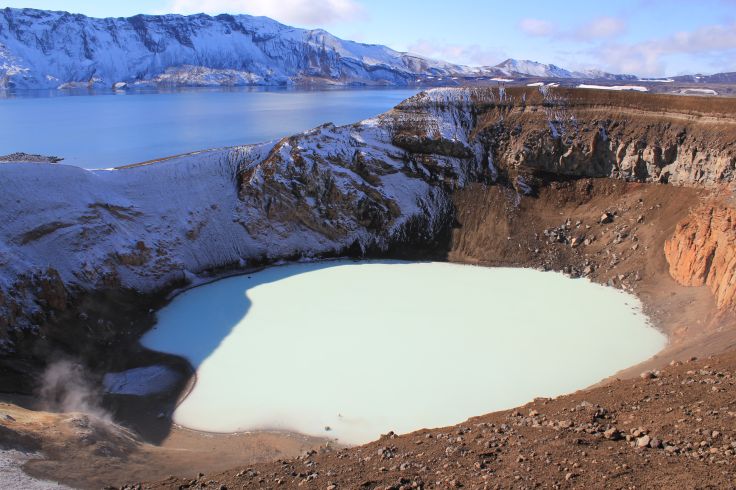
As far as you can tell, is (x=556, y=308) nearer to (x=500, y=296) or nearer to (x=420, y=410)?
(x=500, y=296)

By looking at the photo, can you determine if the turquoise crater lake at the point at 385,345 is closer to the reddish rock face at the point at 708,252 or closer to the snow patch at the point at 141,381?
the snow patch at the point at 141,381

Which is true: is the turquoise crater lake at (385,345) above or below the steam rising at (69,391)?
above

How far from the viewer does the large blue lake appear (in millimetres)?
63094

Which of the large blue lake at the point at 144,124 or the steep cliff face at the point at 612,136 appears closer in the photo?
the steep cliff face at the point at 612,136

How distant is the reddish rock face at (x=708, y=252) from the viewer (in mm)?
25734

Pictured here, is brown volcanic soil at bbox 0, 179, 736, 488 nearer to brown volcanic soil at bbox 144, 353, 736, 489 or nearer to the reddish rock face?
brown volcanic soil at bbox 144, 353, 736, 489

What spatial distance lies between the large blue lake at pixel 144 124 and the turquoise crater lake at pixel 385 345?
1413 inches

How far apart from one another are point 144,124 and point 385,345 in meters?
71.8

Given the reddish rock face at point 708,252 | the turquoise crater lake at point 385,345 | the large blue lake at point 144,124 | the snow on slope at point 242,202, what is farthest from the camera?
the large blue lake at point 144,124

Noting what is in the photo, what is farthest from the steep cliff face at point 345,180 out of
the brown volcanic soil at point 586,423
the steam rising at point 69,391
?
the steam rising at point 69,391

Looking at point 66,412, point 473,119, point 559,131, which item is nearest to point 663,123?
point 559,131

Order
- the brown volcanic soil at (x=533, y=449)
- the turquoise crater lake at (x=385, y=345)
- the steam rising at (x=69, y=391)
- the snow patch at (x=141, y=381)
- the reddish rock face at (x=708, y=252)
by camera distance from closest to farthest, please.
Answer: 1. the brown volcanic soil at (x=533, y=449)
2. the turquoise crater lake at (x=385, y=345)
3. the steam rising at (x=69, y=391)
4. the snow patch at (x=141, y=381)
5. the reddish rock face at (x=708, y=252)

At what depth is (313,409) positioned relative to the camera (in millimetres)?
20516

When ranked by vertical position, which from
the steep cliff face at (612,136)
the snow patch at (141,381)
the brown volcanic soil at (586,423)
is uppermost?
the steep cliff face at (612,136)
